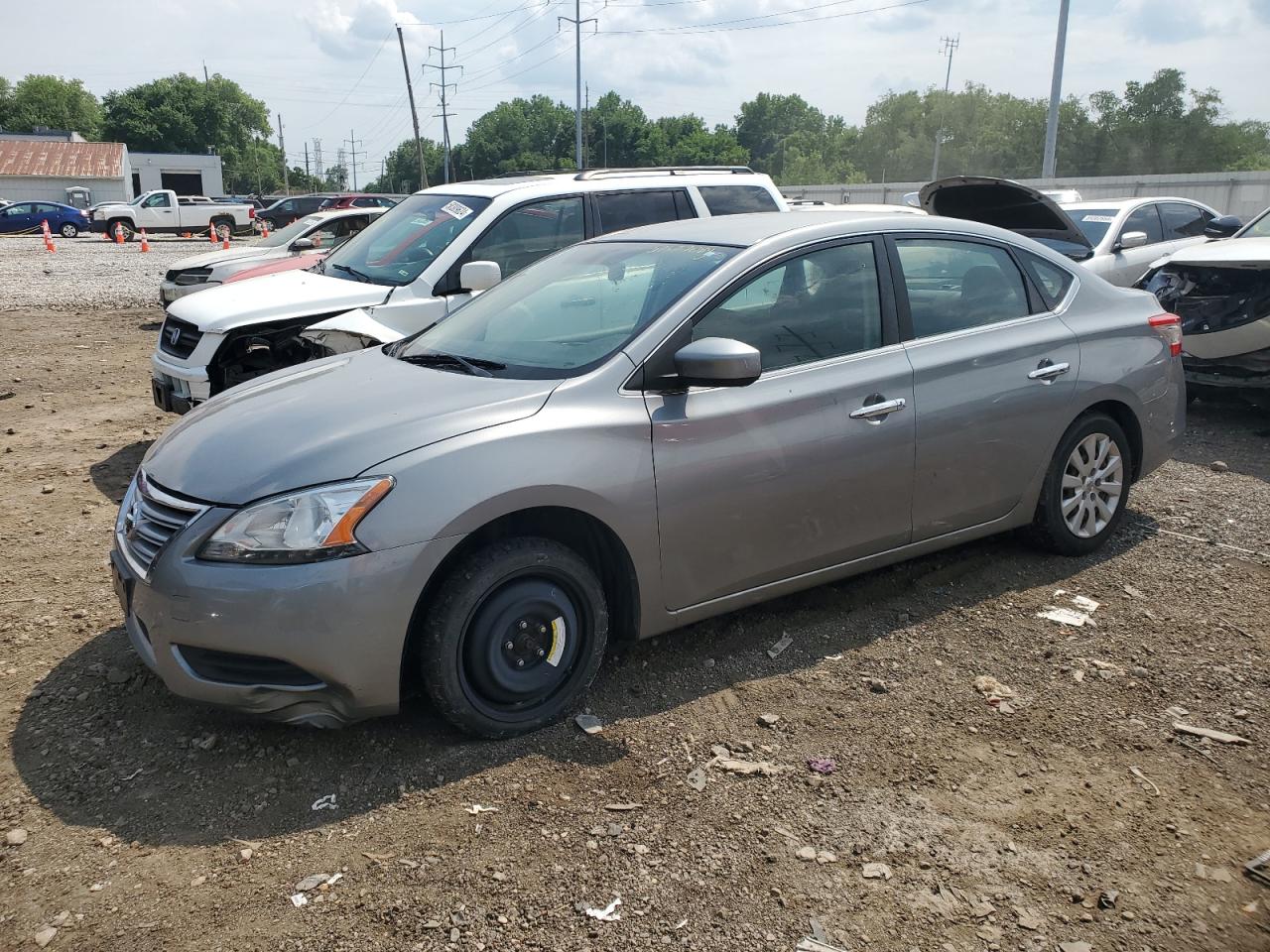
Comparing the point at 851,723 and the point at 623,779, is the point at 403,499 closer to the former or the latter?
the point at 623,779

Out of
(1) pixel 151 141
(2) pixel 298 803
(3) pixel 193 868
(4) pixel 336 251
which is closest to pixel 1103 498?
(2) pixel 298 803

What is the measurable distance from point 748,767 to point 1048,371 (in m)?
2.48

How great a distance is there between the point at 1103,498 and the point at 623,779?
3.16m

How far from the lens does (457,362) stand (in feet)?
13.4

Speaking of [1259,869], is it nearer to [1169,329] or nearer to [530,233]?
[1169,329]

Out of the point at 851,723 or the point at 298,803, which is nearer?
the point at 298,803

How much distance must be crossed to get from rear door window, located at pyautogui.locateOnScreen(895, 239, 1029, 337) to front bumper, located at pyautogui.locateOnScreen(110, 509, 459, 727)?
241 centimetres

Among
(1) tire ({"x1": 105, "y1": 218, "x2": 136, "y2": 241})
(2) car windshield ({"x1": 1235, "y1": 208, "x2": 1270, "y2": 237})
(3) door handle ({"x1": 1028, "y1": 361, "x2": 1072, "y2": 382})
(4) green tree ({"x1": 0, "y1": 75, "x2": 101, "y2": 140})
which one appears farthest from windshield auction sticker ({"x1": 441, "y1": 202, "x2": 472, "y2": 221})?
(4) green tree ({"x1": 0, "y1": 75, "x2": 101, "y2": 140})

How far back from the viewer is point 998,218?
1025cm

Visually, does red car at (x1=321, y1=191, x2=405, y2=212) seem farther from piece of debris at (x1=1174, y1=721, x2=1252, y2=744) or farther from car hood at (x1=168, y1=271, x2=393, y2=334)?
piece of debris at (x1=1174, y1=721, x2=1252, y2=744)

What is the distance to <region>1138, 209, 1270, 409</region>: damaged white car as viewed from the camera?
24.6 ft

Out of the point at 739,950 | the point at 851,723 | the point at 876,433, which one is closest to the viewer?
the point at 739,950

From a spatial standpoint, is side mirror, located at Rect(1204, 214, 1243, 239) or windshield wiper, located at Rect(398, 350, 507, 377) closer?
windshield wiper, located at Rect(398, 350, 507, 377)

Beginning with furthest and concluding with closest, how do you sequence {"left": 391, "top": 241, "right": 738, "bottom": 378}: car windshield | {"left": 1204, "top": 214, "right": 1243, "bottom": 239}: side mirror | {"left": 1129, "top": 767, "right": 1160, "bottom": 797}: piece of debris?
{"left": 1204, "top": 214, "right": 1243, "bottom": 239}: side mirror → {"left": 391, "top": 241, "right": 738, "bottom": 378}: car windshield → {"left": 1129, "top": 767, "right": 1160, "bottom": 797}: piece of debris
